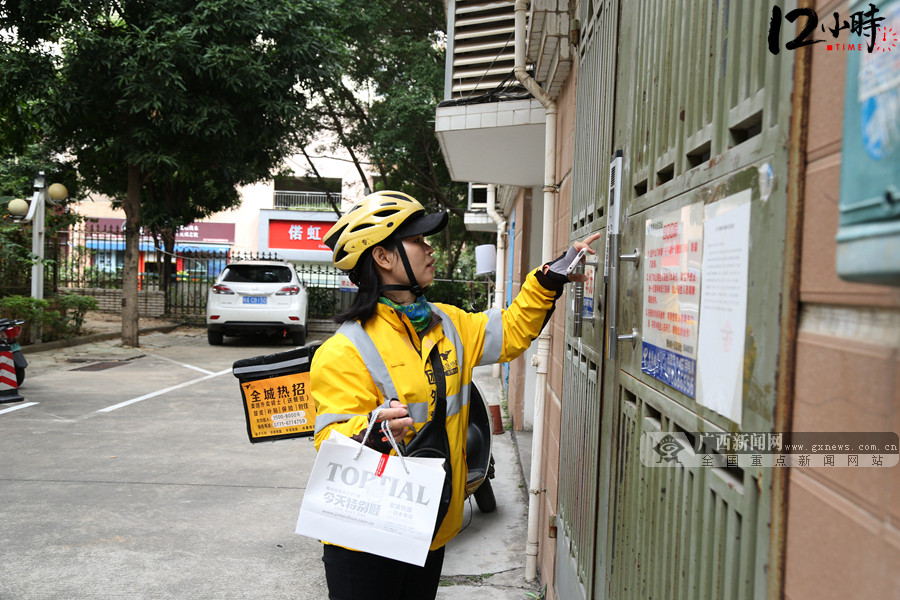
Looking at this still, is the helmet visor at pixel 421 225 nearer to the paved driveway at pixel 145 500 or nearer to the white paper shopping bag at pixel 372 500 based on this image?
the white paper shopping bag at pixel 372 500

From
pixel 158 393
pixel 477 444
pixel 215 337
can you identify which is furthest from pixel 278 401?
pixel 215 337

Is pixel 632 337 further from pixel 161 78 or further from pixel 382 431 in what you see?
pixel 161 78

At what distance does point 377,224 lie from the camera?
2459 mm

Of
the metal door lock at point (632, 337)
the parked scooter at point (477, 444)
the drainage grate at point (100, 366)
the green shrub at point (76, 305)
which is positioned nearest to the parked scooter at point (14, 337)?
the drainage grate at point (100, 366)

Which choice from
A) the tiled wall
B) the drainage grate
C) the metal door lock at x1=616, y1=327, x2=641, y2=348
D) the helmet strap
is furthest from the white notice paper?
the drainage grate

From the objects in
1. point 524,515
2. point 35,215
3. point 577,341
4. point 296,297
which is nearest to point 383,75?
point 296,297

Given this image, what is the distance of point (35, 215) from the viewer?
1311cm

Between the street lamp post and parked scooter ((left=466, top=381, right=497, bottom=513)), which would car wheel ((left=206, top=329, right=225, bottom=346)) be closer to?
the street lamp post

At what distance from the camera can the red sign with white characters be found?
36031 millimetres

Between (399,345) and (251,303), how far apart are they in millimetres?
12336

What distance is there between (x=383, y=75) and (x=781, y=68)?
18.7m

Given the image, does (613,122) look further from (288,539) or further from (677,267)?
(288,539)

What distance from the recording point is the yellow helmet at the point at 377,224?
8.06 ft

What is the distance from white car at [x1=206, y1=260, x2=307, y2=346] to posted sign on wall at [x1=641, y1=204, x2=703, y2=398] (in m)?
13.0
